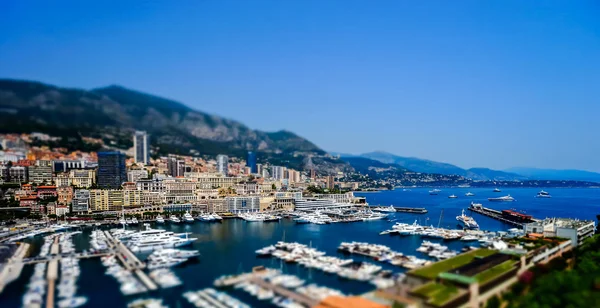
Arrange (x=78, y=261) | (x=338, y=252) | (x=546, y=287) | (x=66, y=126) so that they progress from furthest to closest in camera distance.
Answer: (x=66, y=126) < (x=338, y=252) < (x=78, y=261) < (x=546, y=287)

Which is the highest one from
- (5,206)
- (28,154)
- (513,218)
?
(28,154)

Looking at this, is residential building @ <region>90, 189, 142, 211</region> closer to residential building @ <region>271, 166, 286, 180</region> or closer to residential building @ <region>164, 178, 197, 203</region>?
residential building @ <region>164, 178, 197, 203</region>

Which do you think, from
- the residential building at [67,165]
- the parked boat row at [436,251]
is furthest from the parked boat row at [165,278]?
the residential building at [67,165]

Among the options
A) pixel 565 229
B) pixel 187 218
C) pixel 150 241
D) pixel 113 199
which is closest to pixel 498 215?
pixel 565 229

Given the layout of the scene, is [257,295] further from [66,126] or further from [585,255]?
[66,126]

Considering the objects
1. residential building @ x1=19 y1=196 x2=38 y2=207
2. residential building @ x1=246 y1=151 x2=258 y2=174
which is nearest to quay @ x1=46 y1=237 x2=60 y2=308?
residential building @ x1=19 y1=196 x2=38 y2=207

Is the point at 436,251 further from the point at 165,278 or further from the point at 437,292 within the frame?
the point at 165,278

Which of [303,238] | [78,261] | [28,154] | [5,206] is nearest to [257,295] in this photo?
[78,261]
